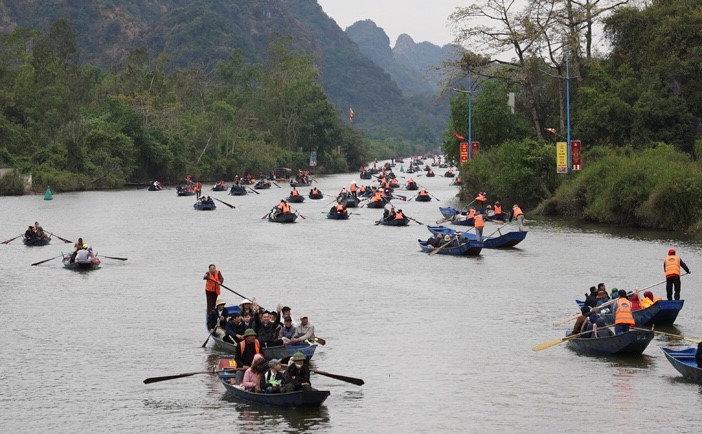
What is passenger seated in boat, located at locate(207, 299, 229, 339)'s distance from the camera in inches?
1140

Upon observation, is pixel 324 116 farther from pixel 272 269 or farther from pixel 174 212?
pixel 272 269

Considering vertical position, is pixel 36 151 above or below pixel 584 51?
below

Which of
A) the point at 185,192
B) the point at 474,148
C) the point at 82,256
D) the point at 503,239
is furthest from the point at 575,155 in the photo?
the point at 185,192

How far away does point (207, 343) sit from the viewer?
100.0 feet

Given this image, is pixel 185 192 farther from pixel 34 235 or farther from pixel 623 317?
pixel 623 317

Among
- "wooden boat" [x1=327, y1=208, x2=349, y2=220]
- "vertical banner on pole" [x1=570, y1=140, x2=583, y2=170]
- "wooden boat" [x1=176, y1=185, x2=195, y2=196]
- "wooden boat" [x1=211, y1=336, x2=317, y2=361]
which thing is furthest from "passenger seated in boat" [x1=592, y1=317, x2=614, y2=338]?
"wooden boat" [x1=176, y1=185, x2=195, y2=196]

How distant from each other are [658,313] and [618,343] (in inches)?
Result: 139

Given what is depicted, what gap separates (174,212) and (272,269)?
3365cm

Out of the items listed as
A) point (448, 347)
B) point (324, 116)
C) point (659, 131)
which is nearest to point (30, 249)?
point (448, 347)

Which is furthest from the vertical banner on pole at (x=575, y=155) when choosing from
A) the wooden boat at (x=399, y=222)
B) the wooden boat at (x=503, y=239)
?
the wooden boat at (x=503, y=239)

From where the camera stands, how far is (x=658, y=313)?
100ft

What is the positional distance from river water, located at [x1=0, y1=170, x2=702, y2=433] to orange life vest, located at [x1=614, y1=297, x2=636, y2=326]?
1026mm

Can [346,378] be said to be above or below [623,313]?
below

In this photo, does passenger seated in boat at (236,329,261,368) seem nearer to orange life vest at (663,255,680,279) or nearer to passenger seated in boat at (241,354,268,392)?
passenger seated in boat at (241,354,268,392)
